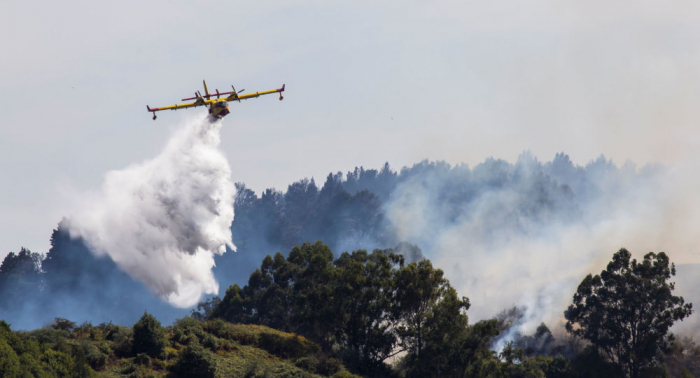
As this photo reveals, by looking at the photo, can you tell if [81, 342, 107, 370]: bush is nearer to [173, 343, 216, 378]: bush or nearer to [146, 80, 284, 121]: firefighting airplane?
[173, 343, 216, 378]: bush

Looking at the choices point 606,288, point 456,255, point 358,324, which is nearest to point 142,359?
point 358,324

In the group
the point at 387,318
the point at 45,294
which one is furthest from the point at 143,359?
the point at 45,294

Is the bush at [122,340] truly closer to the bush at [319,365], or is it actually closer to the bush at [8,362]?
the bush at [8,362]

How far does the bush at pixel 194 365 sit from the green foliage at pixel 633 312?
4070cm

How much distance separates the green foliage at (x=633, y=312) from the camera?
69.3 metres

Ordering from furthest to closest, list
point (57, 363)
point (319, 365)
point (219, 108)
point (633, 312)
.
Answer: point (219, 108), point (633, 312), point (319, 365), point (57, 363)

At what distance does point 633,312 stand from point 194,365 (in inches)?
1712

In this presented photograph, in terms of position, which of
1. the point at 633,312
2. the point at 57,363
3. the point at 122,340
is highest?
the point at 633,312

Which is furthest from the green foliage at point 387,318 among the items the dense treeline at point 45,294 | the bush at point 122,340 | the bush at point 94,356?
the dense treeline at point 45,294

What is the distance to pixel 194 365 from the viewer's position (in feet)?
167

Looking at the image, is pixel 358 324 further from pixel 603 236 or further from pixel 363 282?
pixel 603 236

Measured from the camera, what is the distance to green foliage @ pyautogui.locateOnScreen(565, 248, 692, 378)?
69.3 m

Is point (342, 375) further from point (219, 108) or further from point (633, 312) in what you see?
point (219, 108)

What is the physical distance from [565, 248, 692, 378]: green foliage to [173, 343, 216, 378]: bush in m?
40.7
